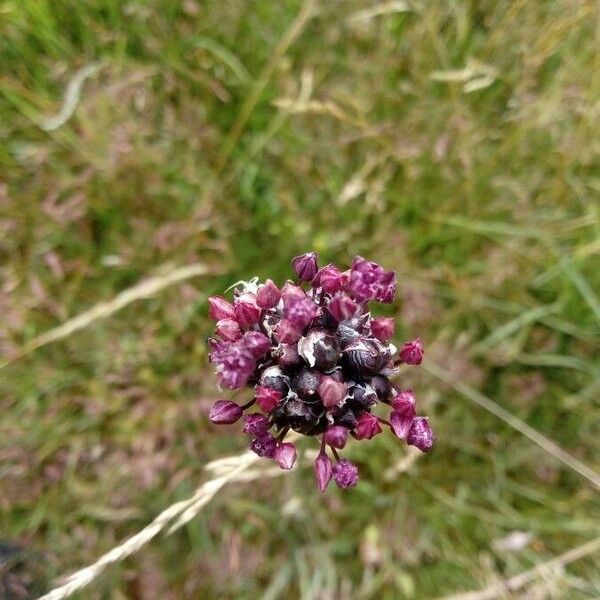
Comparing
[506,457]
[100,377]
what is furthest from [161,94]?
[506,457]

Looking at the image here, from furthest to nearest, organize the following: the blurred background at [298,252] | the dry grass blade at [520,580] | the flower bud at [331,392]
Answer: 1. the blurred background at [298,252]
2. the dry grass blade at [520,580]
3. the flower bud at [331,392]

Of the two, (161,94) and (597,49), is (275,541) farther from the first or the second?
(597,49)

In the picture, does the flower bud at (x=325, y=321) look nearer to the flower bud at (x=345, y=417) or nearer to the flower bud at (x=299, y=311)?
the flower bud at (x=299, y=311)

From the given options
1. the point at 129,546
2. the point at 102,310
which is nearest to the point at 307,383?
the point at 129,546

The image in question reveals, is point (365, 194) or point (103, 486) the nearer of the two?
point (103, 486)

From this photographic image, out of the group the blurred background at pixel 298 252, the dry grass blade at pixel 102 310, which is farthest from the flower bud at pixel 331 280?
the blurred background at pixel 298 252

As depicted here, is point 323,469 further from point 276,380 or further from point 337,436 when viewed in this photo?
point 276,380
